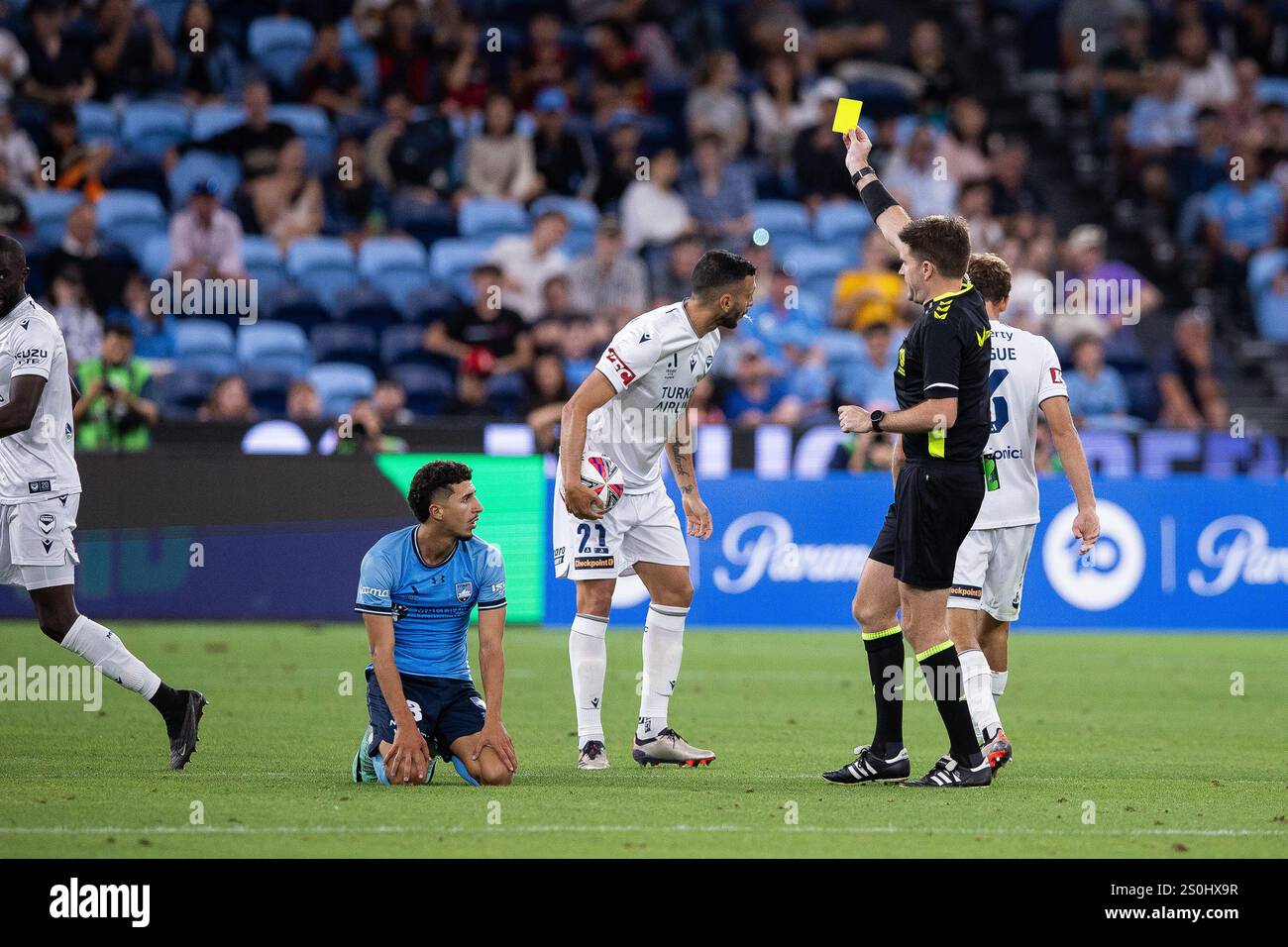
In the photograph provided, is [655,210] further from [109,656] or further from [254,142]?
[109,656]

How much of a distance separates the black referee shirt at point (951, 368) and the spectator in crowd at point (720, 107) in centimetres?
1352

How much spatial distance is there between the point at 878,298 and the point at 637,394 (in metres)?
10.7

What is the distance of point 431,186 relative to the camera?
1994 cm

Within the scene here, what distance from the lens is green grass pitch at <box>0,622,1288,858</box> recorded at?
6.22 metres

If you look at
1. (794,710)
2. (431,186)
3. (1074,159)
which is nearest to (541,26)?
(431,186)

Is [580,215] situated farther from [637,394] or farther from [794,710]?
[637,394]

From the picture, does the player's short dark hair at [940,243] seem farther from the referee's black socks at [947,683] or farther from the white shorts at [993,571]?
the referee's black socks at [947,683]

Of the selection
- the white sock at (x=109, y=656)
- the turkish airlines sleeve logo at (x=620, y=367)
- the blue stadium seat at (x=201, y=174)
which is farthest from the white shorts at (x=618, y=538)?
the blue stadium seat at (x=201, y=174)

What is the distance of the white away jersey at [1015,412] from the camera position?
27.5 feet

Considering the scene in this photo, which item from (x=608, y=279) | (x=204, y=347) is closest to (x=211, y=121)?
(x=204, y=347)

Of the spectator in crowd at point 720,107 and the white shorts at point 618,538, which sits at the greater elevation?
the spectator in crowd at point 720,107

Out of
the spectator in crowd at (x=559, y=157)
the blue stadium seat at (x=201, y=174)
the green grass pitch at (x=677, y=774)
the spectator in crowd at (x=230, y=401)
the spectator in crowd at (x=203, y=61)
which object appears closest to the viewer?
the green grass pitch at (x=677, y=774)

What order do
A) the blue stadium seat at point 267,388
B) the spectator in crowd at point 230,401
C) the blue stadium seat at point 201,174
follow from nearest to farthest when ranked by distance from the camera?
1. the spectator in crowd at point 230,401
2. the blue stadium seat at point 267,388
3. the blue stadium seat at point 201,174

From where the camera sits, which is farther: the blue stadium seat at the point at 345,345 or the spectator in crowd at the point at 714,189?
the spectator in crowd at the point at 714,189
